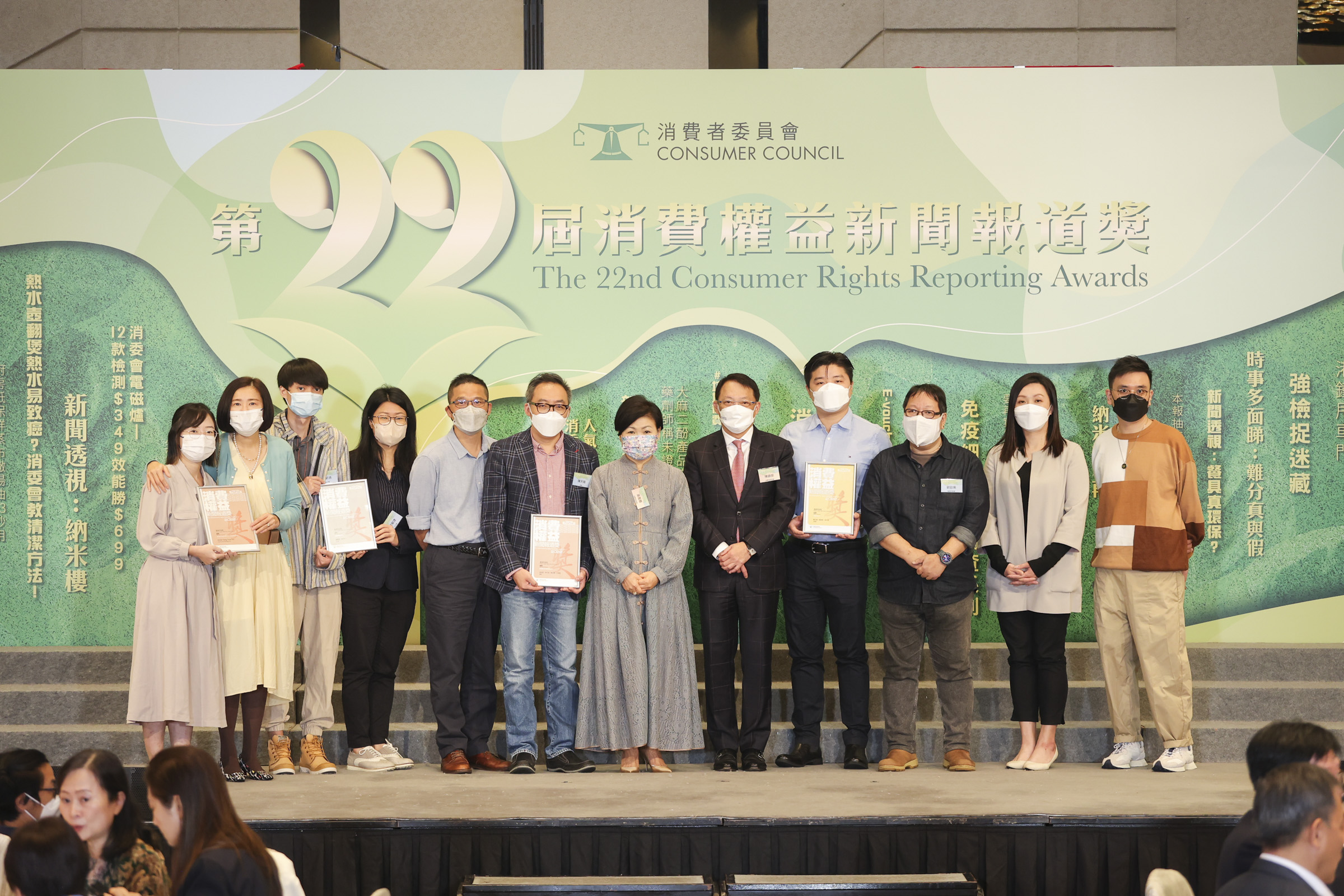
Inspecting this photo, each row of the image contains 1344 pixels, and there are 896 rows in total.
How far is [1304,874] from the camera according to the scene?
216 cm

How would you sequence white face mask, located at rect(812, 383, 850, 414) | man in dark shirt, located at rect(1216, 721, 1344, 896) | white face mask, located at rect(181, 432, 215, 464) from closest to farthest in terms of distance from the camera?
man in dark shirt, located at rect(1216, 721, 1344, 896), white face mask, located at rect(181, 432, 215, 464), white face mask, located at rect(812, 383, 850, 414)

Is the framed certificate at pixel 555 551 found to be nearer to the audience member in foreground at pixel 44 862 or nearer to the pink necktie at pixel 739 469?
the pink necktie at pixel 739 469

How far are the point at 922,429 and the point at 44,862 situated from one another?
3.29 metres

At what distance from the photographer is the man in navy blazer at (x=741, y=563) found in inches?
181

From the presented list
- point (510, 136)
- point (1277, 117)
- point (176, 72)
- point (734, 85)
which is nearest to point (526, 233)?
point (510, 136)

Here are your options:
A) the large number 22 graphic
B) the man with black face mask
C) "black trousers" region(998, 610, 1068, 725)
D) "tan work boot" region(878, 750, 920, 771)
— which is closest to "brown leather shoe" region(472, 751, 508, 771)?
"tan work boot" region(878, 750, 920, 771)

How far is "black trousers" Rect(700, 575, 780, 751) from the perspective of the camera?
4.59m

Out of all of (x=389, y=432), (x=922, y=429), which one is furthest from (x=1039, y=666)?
(x=389, y=432)

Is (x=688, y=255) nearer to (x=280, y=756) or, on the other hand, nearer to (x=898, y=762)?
(x=898, y=762)

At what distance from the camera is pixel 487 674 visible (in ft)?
15.1

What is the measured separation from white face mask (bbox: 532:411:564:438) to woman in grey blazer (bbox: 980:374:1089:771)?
5.71 ft

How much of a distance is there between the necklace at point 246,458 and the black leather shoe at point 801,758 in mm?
2312

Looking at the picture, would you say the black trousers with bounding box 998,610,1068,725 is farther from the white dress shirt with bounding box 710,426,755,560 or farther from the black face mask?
the white dress shirt with bounding box 710,426,755,560

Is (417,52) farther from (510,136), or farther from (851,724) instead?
(851,724)
